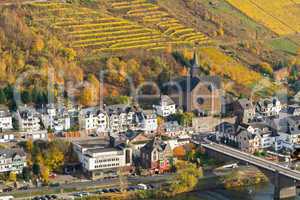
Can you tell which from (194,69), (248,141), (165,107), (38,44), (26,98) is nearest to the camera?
(248,141)

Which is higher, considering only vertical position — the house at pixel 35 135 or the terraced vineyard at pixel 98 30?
the terraced vineyard at pixel 98 30

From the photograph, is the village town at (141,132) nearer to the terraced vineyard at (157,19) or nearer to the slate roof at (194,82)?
the slate roof at (194,82)

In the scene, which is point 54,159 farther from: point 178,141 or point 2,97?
point 2,97

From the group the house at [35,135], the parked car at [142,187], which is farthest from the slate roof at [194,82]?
the parked car at [142,187]

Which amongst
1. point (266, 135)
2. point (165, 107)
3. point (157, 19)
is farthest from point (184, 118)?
point (157, 19)

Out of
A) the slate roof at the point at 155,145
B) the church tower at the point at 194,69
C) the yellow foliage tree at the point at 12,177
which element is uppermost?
the church tower at the point at 194,69
